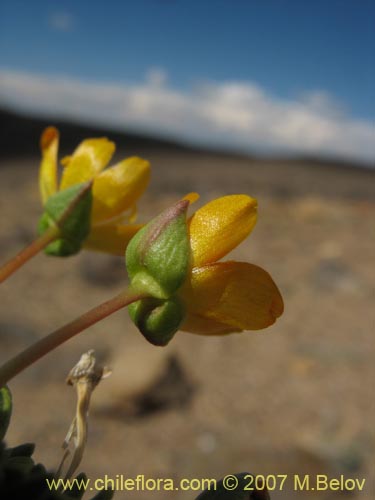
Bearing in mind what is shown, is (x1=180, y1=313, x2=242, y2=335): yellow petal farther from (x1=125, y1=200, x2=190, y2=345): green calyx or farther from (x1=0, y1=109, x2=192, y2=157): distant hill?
(x1=0, y1=109, x2=192, y2=157): distant hill

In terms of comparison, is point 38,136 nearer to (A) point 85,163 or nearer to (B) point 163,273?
(A) point 85,163

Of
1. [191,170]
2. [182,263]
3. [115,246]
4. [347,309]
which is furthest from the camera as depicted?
[191,170]

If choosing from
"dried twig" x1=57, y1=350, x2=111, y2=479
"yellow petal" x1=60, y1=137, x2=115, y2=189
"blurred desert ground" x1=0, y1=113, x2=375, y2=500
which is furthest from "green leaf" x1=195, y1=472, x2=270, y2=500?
"blurred desert ground" x1=0, y1=113, x2=375, y2=500

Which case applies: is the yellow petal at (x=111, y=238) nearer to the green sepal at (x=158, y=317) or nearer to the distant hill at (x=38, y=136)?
the green sepal at (x=158, y=317)

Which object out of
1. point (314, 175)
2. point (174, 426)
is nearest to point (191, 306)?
point (174, 426)

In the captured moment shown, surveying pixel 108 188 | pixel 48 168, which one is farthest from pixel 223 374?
pixel 108 188

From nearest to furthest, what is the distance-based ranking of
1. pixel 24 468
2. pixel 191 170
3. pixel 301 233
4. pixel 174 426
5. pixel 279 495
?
pixel 24 468, pixel 279 495, pixel 174 426, pixel 301 233, pixel 191 170

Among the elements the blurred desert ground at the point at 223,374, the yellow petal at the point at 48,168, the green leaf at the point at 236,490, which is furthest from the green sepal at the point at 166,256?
the blurred desert ground at the point at 223,374

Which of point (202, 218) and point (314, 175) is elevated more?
point (202, 218)

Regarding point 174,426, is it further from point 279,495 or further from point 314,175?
point 314,175
